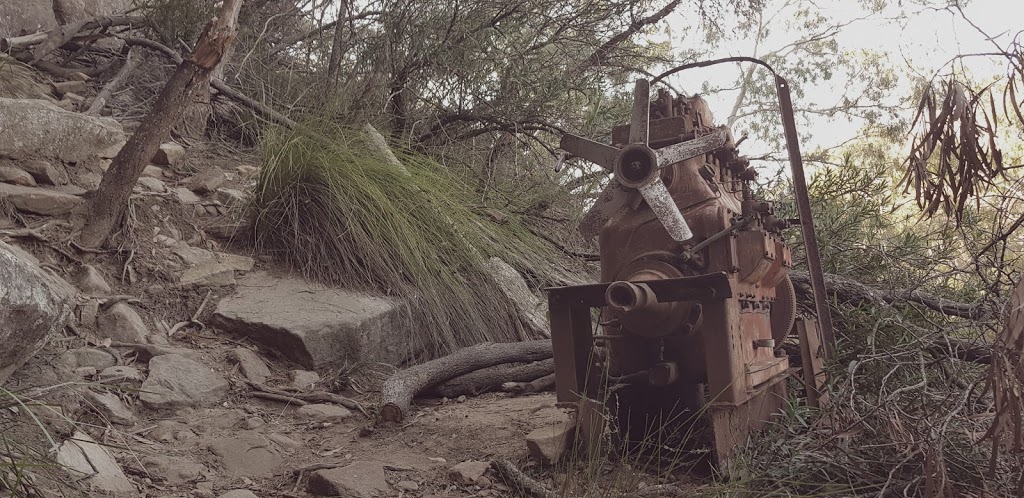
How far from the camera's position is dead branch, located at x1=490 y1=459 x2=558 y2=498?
280 centimetres

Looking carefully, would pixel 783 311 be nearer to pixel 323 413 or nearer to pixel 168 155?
pixel 323 413

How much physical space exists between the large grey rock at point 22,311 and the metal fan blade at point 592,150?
2152 millimetres

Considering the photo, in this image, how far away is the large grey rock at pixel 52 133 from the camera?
4695 mm

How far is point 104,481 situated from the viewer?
2664 millimetres

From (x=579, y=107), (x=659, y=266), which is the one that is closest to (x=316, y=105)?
(x=579, y=107)

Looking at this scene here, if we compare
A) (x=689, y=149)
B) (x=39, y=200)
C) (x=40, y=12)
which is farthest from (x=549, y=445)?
(x=40, y=12)

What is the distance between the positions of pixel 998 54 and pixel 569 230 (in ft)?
15.3

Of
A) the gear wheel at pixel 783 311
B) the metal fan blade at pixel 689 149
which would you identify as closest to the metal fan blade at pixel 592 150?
the metal fan blade at pixel 689 149

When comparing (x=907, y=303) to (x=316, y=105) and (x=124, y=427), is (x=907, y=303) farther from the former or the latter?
(x=316, y=105)

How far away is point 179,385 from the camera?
3777mm

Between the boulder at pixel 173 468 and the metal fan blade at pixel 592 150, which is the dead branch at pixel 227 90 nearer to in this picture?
the metal fan blade at pixel 592 150

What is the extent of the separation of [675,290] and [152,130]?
310 cm

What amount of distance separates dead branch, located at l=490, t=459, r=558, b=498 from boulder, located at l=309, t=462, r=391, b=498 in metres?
0.43

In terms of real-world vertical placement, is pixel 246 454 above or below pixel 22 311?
below
